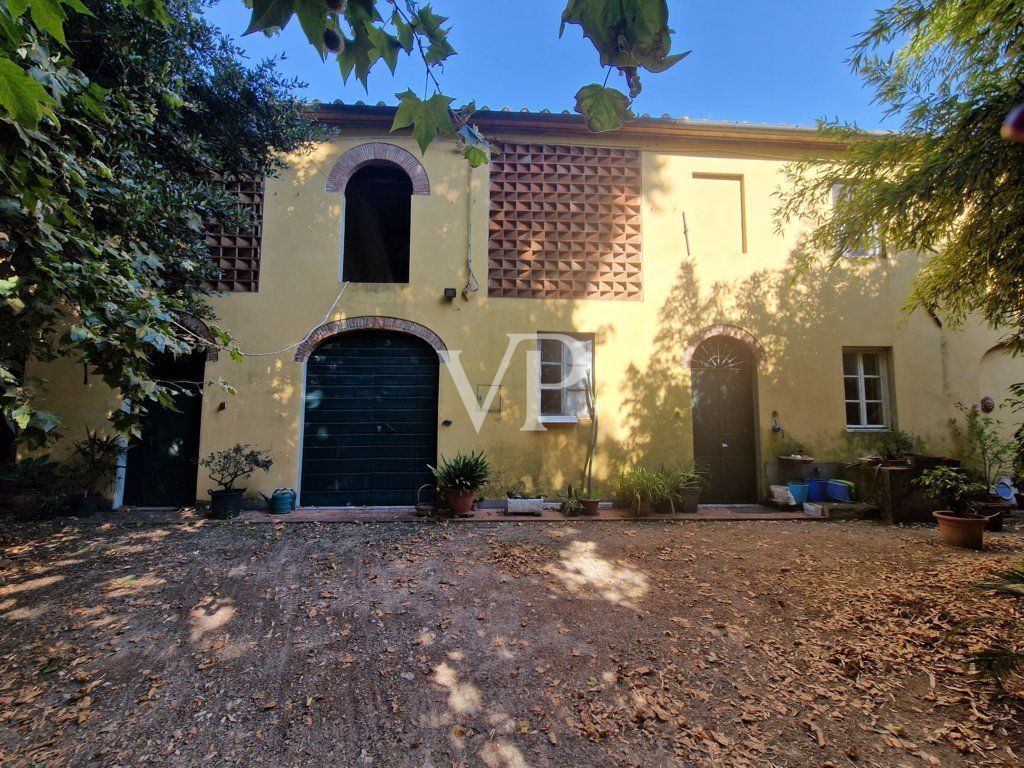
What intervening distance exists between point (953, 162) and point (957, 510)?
161 inches

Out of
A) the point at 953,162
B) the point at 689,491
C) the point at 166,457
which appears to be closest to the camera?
the point at 953,162

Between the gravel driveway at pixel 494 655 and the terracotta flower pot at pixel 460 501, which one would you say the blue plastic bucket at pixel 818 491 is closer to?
the gravel driveway at pixel 494 655

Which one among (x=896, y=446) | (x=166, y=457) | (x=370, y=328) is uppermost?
(x=370, y=328)

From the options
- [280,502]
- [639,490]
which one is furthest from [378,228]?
[639,490]

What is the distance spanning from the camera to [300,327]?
22.2ft

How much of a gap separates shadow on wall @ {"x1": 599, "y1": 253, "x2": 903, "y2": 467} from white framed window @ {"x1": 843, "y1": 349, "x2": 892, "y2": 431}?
35 cm

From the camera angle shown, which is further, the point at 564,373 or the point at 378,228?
the point at 378,228

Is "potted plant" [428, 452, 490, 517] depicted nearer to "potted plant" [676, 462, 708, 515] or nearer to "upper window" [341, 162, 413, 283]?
"potted plant" [676, 462, 708, 515]

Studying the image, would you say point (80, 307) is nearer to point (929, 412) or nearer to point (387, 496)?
point (387, 496)

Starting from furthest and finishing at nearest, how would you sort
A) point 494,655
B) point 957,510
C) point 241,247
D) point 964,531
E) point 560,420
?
point 560,420
point 241,247
point 957,510
point 964,531
point 494,655

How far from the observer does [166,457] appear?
21.5ft

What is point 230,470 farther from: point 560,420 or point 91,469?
point 560,420

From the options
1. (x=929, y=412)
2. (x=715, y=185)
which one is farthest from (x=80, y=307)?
(x=929, y=412)

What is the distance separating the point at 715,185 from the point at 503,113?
3.92m
